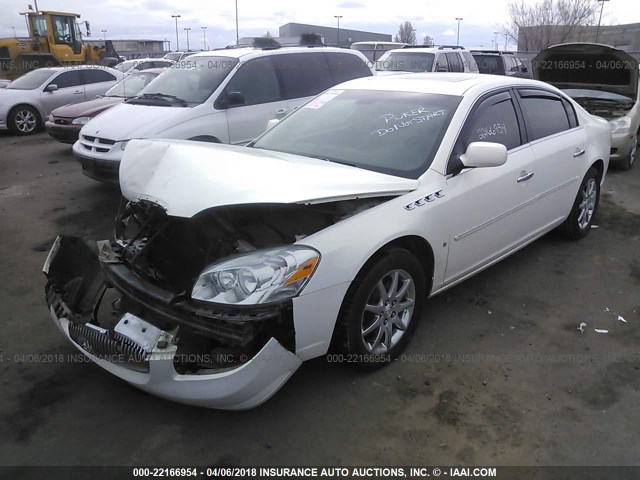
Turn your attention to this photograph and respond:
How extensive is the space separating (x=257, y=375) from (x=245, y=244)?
0.73 meters

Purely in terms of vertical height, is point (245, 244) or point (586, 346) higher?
point (245, 244)

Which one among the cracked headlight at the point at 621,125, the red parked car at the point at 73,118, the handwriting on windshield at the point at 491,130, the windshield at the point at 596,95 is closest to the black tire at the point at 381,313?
the handwriting on windshield at the point at 491,130

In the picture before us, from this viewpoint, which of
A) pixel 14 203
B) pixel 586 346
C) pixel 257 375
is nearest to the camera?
pixel 257 375

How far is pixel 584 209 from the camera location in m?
5.30

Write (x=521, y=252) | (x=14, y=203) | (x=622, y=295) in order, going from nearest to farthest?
(x=622, y=295) < (x=521, y=252) < (x=14, y=203)

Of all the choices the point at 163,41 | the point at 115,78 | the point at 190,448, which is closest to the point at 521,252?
the point at 190,448

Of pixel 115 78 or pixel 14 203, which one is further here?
pixel 115 78

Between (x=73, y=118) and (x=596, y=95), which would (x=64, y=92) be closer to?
(x=73, y=118)

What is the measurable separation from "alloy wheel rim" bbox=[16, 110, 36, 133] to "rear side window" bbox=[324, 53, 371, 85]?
7814 millimetres

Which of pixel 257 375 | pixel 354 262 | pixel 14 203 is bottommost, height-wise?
pixel 14 203

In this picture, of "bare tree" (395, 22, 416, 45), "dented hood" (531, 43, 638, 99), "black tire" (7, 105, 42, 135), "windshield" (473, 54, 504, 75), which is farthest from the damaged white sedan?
"bare tree" (395, 22, 416, 45)

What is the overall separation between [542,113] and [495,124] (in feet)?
2.89

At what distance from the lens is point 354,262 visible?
2.78m

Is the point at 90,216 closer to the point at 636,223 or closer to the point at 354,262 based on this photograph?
the point at 354,262
